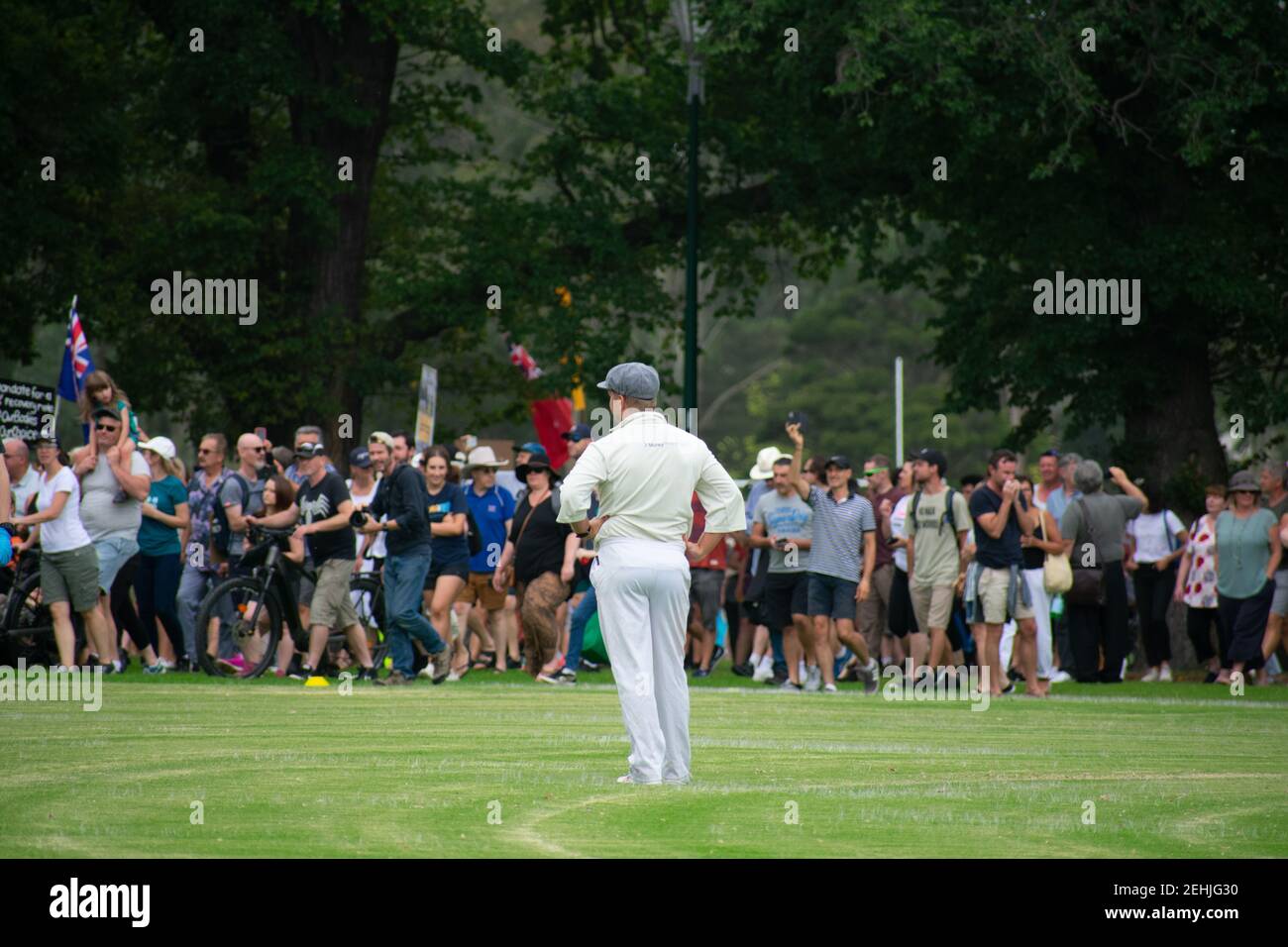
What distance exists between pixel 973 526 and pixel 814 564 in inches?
57.5

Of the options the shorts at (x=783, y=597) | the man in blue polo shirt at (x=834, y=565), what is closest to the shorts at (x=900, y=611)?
the man in blue polo shirt at (x=834, y=565)

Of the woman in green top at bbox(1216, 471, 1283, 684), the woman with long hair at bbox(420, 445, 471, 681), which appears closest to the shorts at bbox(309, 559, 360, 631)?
the woman with long hair at bbox(420, 445, 471, 681)

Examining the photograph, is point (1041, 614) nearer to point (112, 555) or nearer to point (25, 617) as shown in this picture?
point (112, 555)

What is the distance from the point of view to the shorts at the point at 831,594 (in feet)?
64.9

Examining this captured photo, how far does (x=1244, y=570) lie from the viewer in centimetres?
2153

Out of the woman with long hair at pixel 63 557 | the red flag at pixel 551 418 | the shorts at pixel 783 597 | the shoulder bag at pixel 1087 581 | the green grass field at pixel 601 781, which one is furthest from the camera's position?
the red flag at pixel 551 418

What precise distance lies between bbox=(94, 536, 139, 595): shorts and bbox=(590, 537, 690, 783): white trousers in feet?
34.9

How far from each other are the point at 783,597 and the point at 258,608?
4798mm

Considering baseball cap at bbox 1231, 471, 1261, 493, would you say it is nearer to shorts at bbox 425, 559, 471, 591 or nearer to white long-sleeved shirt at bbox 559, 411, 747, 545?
shorts at bbox 425, 559, 471, 591

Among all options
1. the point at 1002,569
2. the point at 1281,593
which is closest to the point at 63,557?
the point at 1002,569

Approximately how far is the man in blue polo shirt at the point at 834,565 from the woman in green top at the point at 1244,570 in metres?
3.87

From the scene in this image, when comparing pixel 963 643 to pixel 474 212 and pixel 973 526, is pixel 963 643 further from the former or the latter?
pixel 474 212

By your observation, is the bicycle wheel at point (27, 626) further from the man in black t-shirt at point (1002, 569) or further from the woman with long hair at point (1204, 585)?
the woman with long hair at point (1204, 585)
